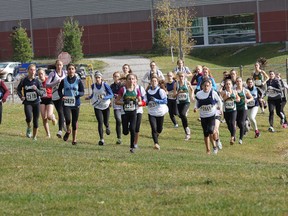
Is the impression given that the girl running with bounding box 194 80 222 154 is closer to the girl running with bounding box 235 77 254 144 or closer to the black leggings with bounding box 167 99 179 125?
the girl running with bounding box 235 77 254 144

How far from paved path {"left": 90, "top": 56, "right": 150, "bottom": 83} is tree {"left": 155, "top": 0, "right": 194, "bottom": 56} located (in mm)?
2584

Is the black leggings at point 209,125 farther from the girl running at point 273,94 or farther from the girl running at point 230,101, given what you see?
the girl running at point 273,94

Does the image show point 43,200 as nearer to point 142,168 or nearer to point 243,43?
point 142,168

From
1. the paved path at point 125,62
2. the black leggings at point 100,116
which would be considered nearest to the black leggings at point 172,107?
the black leggings at point 100,116

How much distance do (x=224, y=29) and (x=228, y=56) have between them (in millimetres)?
5969

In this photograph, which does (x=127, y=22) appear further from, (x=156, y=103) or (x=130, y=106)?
(x=130, y=106)

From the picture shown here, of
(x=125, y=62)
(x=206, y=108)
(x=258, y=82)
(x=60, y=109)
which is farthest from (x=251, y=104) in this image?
(x=125, y=62)

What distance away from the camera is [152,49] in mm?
76375

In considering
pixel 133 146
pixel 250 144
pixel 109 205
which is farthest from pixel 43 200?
pixel 250 144

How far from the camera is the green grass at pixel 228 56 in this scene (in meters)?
64.3

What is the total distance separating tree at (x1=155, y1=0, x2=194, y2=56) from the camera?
69625mm

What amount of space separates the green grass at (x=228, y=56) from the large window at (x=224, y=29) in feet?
6.30

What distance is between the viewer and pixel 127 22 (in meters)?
79.2

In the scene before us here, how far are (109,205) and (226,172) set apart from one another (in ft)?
11.9
